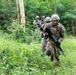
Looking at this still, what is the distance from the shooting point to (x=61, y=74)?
7.79 m

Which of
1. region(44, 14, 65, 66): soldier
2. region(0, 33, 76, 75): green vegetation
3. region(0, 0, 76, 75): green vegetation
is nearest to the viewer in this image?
region(0, 33, 76, 75): green vegetation

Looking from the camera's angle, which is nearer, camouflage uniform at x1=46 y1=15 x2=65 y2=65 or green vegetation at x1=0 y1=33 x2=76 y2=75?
green vegetation at x1=0 y1=33 x2=76 y2=75

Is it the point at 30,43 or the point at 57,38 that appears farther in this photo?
the point at 30,43

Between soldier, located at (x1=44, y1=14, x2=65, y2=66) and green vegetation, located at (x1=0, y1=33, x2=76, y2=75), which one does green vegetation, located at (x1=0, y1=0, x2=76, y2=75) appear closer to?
green vegetation, located at (x1=0, y1=33, x2=76, y2=75)

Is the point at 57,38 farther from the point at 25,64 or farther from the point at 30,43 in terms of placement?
the point at 30,43

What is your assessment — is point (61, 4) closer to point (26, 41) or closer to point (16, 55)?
point (26, 41)

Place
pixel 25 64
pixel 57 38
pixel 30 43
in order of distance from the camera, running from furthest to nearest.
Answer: pixel 30 43
pixel 57 38
pixel 25 64

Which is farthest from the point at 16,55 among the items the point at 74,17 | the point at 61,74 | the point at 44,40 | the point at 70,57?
the point at 74,17

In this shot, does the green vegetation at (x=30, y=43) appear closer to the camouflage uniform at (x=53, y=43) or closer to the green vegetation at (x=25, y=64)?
the green vegetation at (x=25, y=64)

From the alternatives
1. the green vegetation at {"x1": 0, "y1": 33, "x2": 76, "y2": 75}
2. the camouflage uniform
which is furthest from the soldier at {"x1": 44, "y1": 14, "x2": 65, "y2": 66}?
the green vegetation at {"x1": 0, "y1": 33, "x2": 76, "y2": 75}

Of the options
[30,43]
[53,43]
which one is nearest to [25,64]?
[53,43]

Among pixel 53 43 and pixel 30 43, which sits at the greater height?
pixel 53 43

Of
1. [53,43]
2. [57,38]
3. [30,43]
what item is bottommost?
[30,43]

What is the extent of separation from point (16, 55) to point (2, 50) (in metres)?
0.46
